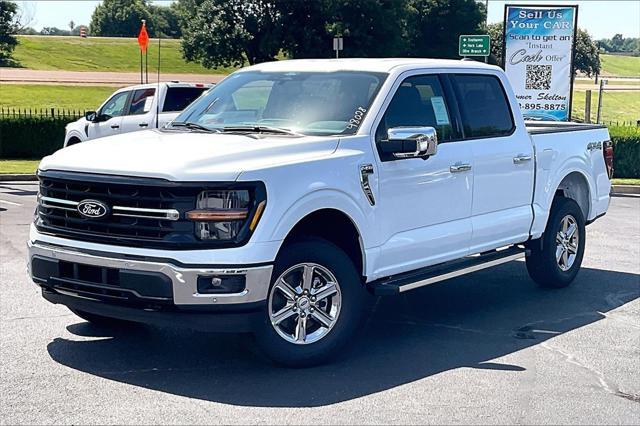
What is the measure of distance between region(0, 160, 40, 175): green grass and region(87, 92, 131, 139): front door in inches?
74.5

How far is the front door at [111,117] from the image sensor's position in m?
19.1

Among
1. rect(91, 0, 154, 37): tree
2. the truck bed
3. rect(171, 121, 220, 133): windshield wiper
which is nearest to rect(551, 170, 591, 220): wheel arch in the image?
the truck bed

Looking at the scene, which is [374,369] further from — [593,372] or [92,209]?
[92,209]

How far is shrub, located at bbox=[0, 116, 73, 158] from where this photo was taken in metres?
24.7

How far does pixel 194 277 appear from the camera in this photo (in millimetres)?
5504

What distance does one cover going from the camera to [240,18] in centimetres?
4706

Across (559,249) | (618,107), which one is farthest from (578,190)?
(618,107)

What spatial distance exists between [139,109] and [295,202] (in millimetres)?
13832

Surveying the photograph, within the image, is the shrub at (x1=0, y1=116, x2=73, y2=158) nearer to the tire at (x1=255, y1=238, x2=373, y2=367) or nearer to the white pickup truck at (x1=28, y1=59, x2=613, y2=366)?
the white pickup truck at (x1=28, y1=59, x2=613, y2=366)

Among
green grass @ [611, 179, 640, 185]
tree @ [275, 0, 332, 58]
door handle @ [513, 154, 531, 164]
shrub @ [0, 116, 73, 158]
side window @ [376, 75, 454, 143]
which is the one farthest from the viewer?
tree @ [275, 0, 332, 58]

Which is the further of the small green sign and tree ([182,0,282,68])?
tree ([182,0,282,68])

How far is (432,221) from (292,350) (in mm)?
1681

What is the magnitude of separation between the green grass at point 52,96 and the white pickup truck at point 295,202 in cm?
3595

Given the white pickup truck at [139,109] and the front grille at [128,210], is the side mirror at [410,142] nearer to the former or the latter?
the front grille at [128,210]
